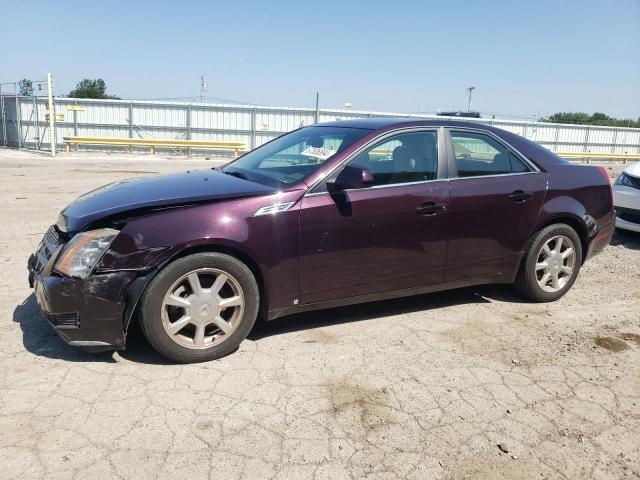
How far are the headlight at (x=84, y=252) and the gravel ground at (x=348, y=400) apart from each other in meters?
0.64

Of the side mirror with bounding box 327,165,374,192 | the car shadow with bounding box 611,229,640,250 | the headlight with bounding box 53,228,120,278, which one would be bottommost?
the car shadow with bounding box 611,229,640,250

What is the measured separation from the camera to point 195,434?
2715 mm

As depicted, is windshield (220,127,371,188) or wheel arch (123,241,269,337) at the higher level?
windshield (220,127,371,188)

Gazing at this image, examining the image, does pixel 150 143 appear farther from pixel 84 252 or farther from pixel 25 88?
pixel 84 252

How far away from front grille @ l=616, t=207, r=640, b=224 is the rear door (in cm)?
364

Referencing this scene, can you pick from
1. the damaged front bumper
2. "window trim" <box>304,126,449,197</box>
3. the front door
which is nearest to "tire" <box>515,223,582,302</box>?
the front door

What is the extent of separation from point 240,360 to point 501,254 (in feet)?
7.86

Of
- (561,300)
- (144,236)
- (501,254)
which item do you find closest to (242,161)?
(144,236)

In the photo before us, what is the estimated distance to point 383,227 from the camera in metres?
3.91

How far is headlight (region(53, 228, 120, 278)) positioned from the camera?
10.5 ft

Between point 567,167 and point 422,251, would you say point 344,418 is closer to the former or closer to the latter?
point 422,251

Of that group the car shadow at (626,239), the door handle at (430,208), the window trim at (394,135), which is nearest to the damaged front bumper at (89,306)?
the window trim at (394,135)

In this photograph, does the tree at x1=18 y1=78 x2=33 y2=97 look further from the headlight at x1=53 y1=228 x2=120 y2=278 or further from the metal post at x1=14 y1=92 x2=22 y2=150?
the headlight at x1=53 y1=228 x2=120 y2=278

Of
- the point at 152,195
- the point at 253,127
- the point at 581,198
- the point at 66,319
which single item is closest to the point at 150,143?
the point at 253,127
